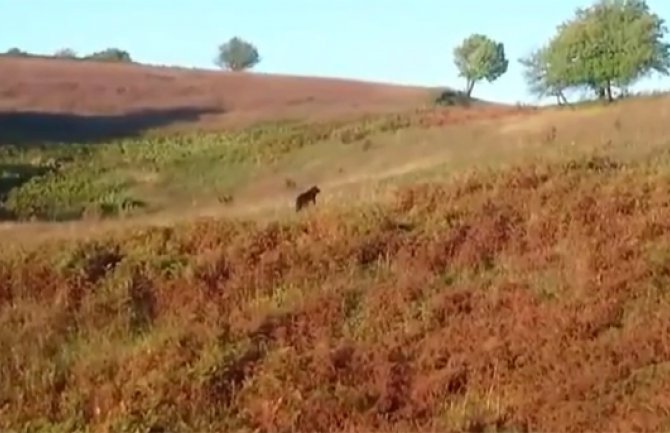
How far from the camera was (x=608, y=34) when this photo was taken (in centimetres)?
6569

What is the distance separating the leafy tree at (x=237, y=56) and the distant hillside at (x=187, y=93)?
144 feet

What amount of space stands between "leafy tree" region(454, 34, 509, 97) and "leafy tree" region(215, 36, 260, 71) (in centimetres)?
3031

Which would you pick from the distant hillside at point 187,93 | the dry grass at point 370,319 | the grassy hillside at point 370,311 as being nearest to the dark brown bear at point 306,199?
the grassy hillside at point 370,311

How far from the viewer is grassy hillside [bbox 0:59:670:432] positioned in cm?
1419

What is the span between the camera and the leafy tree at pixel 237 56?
427 feet

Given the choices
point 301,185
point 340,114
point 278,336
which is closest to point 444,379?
point 278,336

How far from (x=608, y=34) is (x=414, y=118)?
20719 mm

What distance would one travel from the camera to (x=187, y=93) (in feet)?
246

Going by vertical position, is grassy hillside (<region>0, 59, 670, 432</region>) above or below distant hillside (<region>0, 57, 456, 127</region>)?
above

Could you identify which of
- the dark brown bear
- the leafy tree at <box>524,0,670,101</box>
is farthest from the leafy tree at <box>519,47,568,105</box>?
the dark brown bear

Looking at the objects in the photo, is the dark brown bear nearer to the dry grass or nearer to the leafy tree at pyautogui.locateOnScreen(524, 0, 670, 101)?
the dry grass

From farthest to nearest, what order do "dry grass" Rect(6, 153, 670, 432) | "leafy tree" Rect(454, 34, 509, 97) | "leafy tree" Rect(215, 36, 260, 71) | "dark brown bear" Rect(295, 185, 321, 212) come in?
"leafy tree" Rect(215, 36, 260, 71), "leafy tree" Rect(454, 34, 509, 97), "dark brown bear" Rect(295, 185, 321, 212), "dry grass" Rect(6, 153, 670, 432)

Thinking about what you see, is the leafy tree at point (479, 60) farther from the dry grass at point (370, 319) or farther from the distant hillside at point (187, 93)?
the dry grass at point (370, 319)

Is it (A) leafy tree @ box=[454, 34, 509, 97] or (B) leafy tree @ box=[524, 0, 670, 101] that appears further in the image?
(A) leafy tree @ box=[454, 34, 509, 97]
